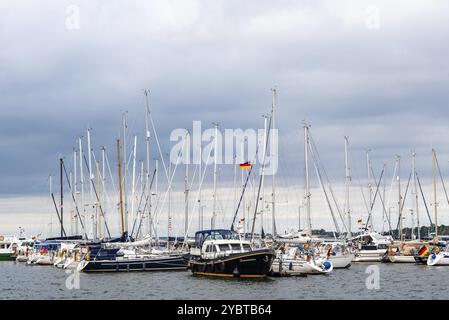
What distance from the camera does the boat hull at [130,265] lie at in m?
83.2

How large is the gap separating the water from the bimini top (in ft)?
12.3

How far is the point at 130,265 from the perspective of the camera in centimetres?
8344

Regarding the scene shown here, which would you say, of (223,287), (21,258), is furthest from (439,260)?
(21,258)

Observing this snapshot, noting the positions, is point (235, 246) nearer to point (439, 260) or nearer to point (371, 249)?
point (439, 260)

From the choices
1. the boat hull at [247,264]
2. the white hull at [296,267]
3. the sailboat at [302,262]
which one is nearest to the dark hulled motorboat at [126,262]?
the sailboat at [302,262]

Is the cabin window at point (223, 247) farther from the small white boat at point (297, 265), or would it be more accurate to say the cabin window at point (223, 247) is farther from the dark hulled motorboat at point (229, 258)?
the small white boat at point (297, 265)

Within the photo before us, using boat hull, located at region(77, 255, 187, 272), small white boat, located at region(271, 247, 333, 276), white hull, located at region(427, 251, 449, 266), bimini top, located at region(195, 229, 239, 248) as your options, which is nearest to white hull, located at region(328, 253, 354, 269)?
small white boat, located at region(271, 247, 333, 276)

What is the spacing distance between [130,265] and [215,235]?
1104cm

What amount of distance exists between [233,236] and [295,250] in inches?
312

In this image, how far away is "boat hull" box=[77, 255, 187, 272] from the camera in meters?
83.2

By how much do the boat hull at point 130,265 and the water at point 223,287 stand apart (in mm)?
1362
